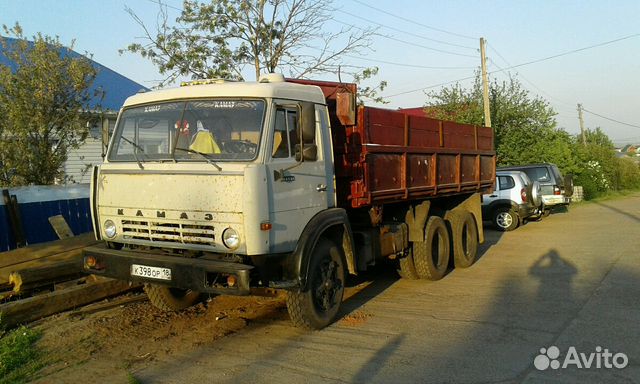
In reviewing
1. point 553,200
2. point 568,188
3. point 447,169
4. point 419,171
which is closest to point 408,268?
point 419,171

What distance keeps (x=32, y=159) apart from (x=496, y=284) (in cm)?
864

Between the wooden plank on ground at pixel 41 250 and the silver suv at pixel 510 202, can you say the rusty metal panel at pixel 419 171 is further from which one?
the silver suv at pixel 510 202

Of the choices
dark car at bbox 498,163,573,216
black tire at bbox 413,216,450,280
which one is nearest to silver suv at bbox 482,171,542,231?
dark car at bbox 498,163,573,216

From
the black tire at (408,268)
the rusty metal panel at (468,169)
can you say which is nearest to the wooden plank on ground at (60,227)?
the black tire at (408,268)

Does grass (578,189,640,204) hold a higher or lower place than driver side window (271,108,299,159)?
lower

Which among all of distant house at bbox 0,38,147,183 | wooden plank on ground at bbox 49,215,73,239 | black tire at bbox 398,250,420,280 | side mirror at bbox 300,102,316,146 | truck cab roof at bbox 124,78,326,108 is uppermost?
distant house at bbox 0,38,147,183

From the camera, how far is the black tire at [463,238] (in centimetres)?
912

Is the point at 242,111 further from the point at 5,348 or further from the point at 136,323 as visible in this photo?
the point at 5,348

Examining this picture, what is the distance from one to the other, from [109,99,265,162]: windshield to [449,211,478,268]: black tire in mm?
5177

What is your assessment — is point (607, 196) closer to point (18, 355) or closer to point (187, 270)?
point (187, 270)

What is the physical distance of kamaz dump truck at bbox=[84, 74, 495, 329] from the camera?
4758 millimetres

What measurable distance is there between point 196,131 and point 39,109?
6454mm

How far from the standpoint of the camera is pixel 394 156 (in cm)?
705

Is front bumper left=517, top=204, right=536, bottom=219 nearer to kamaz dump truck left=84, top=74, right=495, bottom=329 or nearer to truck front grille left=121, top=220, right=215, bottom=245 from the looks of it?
kamaz dump truck left=84, top=74, right=495, bottom=329
